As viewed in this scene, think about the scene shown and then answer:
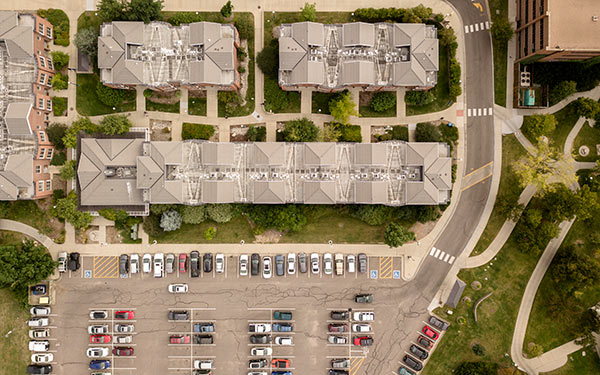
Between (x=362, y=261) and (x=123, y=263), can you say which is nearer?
(x=123, y=263)

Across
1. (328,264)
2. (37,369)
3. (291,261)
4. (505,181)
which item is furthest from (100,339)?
(505,181)

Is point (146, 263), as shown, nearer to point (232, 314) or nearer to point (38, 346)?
point (232, 314)

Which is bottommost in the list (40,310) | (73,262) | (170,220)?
(40,310)

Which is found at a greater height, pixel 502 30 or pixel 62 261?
pixel 502 30

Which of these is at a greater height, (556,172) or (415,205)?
(556,172)

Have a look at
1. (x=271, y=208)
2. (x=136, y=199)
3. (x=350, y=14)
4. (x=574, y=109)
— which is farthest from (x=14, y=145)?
(x=574, y=109)

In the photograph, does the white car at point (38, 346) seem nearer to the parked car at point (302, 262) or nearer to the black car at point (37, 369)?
the black car at point (37, 369)

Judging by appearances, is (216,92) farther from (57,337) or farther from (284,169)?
(57,337)
